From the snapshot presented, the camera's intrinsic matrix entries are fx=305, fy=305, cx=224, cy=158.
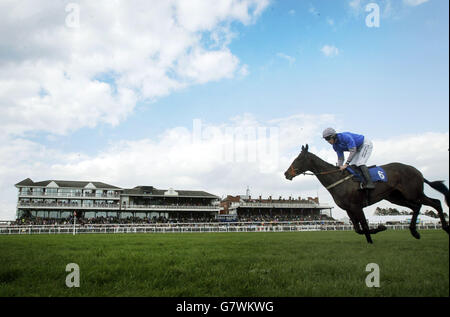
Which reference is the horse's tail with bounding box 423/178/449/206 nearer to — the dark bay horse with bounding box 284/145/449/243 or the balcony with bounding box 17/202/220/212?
the dark bay horse with bounding box 284/145/449/243

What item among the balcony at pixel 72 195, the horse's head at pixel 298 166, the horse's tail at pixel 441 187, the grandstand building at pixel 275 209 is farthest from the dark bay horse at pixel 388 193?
the balcony at pixel 72 195

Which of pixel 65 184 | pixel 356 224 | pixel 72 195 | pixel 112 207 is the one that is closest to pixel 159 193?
pixel 112 207

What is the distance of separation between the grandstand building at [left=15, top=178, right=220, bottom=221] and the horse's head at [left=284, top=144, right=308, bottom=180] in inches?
2087

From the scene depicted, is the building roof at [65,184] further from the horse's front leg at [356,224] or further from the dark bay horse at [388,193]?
the horse's front leg at [356,224]

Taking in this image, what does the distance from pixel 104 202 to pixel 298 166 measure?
58.5 meters

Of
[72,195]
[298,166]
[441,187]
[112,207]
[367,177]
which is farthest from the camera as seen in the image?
[112,207]

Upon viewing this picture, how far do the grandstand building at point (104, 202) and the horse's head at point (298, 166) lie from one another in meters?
53.0

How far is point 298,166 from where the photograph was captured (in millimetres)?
4066

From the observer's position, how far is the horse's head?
3.97 m

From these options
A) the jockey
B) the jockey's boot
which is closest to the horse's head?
the jockey

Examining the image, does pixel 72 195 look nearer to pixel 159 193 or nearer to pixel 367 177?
pixel 159 193

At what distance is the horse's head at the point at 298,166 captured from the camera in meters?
3.97

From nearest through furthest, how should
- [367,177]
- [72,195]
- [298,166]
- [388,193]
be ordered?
[367,177] → [388,193] → [298,166] → [72,195]

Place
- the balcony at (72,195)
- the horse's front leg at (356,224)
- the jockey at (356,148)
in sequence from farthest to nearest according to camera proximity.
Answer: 1. the balcony at (72,195)
2. the horse's front leg at (356,224)
3. the jockey at (356,148)
